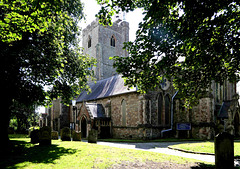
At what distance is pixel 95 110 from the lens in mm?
25156

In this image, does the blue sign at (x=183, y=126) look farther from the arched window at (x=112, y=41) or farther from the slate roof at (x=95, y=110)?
the arched window at (x=112, y=41)

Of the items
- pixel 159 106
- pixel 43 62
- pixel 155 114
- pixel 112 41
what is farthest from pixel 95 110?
pixel 112 41

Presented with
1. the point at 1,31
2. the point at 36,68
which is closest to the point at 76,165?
the point at 1,31

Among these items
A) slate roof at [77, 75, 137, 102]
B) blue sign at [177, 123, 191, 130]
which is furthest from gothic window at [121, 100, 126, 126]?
blue sign at [177, 123, 191, 130]

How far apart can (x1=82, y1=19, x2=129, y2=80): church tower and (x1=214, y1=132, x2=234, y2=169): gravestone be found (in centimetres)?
3387

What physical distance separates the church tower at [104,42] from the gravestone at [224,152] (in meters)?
33.9

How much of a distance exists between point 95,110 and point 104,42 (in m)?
21.1

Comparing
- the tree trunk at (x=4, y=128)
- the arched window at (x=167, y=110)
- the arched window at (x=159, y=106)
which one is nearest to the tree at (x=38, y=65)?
the tree trunk at (x=4, y=128)

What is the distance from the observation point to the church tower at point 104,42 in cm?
4044

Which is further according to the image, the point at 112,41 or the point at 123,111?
the point at 112,41

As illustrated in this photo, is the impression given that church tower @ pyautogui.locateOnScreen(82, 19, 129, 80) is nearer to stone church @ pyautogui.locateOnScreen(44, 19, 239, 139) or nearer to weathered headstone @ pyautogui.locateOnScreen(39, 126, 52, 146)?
stone church @ pyautogui.locateOnScreen(44, 19, 239, 139)

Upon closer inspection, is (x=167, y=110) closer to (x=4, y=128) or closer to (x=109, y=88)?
(x=109, y=88)

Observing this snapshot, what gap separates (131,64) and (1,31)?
217 inches

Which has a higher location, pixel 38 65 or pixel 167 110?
pixel 38 65
